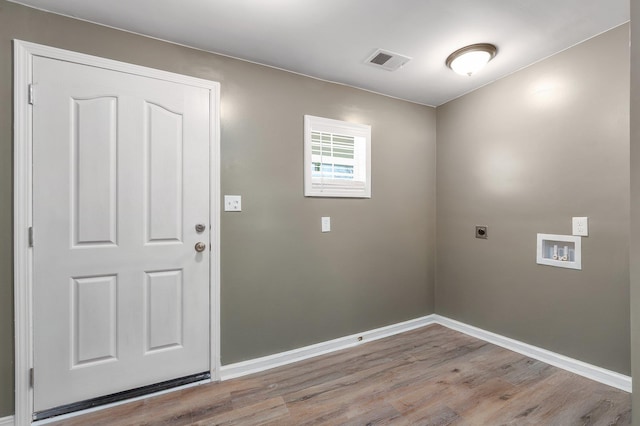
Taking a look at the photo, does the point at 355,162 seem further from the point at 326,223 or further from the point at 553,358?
the point at 553,358

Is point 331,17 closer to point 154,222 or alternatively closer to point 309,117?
point 309,117

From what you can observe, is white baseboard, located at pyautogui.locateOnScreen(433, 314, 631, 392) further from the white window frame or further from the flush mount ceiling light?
the flush mount ceiling light

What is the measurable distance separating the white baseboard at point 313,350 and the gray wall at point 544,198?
0.51 metres

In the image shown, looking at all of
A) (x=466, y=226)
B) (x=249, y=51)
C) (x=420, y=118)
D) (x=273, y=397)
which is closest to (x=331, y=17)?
(x=249, y=51)


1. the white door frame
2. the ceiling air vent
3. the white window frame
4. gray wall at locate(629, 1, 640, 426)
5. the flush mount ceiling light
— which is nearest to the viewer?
gray wall at locate(629, 1, 640, 426)

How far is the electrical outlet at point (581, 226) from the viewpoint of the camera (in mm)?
2107

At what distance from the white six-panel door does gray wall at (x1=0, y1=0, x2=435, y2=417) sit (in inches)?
5.8

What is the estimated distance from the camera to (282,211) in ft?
7.90

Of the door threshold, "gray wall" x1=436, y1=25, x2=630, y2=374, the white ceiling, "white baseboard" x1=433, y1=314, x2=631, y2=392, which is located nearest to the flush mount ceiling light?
the white ceiling

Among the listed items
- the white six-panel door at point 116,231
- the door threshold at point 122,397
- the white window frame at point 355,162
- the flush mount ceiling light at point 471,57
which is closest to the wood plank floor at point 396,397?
the door threshold at point 122,397

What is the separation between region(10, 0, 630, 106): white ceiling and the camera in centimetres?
172

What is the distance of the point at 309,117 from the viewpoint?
8.21ft

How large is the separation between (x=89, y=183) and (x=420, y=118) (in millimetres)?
2875

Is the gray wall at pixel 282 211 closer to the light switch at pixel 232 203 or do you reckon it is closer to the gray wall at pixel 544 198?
the light switch at pixel 232 203
